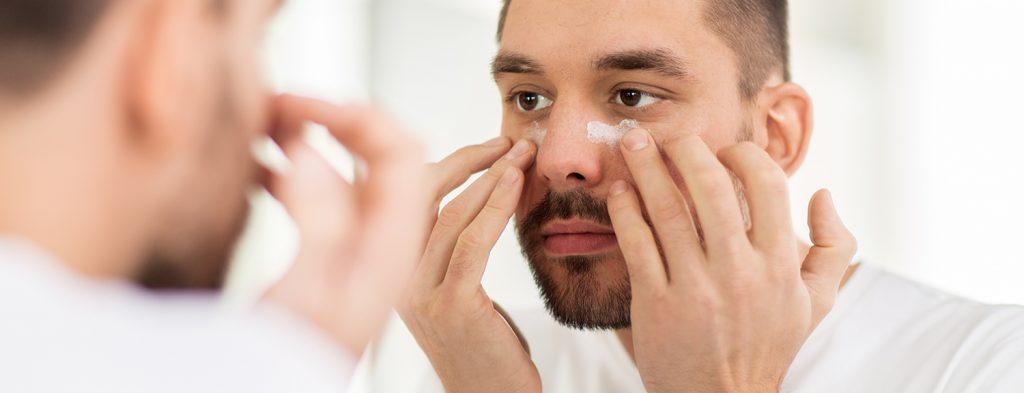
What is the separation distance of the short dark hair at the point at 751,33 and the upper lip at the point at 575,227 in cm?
27

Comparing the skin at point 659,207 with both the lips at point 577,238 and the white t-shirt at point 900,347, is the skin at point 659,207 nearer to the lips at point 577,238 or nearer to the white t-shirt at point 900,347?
the lips at point 577,238

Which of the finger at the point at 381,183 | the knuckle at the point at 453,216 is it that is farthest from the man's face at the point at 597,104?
the finger at the point at 381,183

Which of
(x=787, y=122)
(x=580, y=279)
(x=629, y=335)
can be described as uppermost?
(x=787, y=122)

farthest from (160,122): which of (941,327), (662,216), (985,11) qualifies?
(985,11)

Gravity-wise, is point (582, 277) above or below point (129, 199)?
below

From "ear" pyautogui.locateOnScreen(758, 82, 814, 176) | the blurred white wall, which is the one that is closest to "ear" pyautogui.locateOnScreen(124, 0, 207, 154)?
"ear" pyautogui.locateOnScreen(758, 82, 814, 176)

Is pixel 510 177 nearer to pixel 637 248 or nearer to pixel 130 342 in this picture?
pixel 637 248

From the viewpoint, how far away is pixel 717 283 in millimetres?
989

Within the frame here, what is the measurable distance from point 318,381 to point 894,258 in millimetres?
2422

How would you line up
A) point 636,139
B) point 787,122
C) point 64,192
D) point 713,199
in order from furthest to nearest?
point 787,122 < point 636,139 < point 713,199 < point 64,192

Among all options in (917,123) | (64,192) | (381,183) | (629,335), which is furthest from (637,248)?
(917,123)

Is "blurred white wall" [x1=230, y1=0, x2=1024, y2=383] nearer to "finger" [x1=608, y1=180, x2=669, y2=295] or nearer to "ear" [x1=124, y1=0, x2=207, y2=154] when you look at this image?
"finger" [x1=608, y1=180, x2=669, y2=295]

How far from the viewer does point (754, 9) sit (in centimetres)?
130

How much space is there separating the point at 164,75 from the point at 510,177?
83 cm
